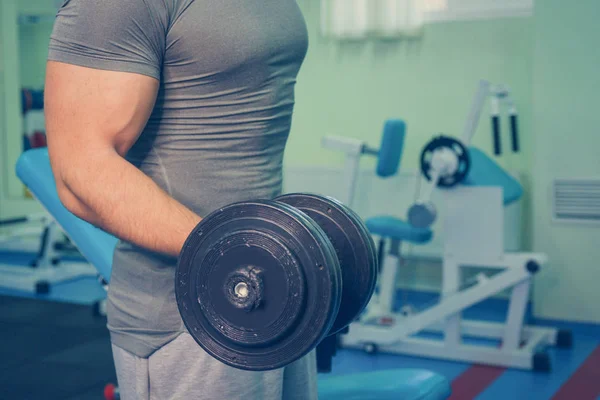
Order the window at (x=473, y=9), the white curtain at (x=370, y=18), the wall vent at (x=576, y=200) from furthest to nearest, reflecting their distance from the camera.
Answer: the white curtain at (x=370, y=18) < the window at (x=473, y=9) < the wall vent at (x=576, y=200)

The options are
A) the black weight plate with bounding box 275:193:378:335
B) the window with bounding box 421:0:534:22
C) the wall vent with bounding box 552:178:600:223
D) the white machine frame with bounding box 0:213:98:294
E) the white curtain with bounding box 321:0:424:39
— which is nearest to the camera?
the black weight plate with bounding box 275:193:378:335

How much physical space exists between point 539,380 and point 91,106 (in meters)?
2.60

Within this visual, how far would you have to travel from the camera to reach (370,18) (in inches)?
171

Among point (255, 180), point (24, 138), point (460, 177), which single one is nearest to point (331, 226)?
point (255, 180)

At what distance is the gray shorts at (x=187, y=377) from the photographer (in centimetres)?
93

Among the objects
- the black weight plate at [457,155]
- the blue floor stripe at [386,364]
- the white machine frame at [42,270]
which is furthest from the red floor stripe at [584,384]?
the white machine frame at [42,270]

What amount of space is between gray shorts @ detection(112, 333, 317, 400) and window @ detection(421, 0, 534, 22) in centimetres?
356

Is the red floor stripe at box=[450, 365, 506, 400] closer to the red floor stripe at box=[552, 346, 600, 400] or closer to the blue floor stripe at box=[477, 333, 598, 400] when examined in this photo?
the blue floor stripe at box=[477, 333, 598, 400]

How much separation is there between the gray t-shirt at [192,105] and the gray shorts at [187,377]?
2 centimetres

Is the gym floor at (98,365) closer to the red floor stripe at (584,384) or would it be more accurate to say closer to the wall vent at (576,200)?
the red floor stripe at (584,384)

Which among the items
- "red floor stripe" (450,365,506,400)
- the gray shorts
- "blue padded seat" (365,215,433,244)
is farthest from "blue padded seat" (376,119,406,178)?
the gray shorts

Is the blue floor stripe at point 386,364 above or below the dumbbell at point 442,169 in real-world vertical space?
below

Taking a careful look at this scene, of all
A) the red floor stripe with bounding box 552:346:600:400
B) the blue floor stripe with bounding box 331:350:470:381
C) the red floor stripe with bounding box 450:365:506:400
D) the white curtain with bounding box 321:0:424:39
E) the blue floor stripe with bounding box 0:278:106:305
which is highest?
the white curtain with bounding box 321:0:424:39

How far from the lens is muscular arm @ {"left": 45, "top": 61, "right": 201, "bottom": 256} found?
846mm
